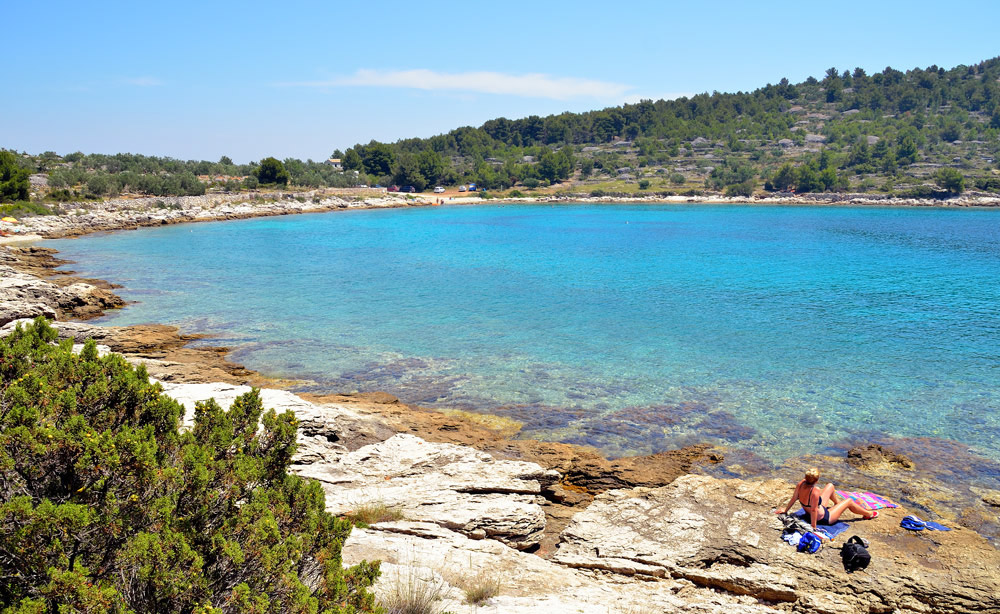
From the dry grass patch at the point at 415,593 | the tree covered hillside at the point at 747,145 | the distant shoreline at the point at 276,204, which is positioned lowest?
the dry grass patch at the point at 415,593

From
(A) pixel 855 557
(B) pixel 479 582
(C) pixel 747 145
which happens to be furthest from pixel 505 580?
(C) pixel 747 145

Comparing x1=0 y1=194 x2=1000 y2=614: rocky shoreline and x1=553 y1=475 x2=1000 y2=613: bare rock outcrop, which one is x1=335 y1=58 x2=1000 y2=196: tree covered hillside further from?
x1=553 y1=475 x2=1000 y2=613: bare rock outcrop

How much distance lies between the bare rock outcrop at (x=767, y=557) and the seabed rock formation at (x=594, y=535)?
23 millimetres

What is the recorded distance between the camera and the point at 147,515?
4246 mm

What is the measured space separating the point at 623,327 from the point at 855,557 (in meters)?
15.7

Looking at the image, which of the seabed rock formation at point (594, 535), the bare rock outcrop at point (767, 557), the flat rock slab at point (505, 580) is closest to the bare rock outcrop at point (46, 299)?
the seabed rock formation at point (594, 535)

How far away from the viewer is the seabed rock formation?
6938mm

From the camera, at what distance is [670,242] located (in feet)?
188

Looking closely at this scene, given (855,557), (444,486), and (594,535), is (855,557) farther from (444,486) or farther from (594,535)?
(444,486)

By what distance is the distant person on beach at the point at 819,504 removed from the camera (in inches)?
356

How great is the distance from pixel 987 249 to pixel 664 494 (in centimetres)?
5620

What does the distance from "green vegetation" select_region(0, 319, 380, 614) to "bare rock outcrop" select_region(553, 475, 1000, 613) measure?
13.9 ft

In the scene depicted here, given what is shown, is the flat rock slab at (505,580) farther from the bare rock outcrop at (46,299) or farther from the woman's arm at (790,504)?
the bare rock outcrop at (46,299)

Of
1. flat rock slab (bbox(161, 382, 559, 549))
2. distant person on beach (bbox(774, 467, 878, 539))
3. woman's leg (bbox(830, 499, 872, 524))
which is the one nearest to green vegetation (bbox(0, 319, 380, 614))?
flat rock slab (bbox(161, 382, 559, 549))
